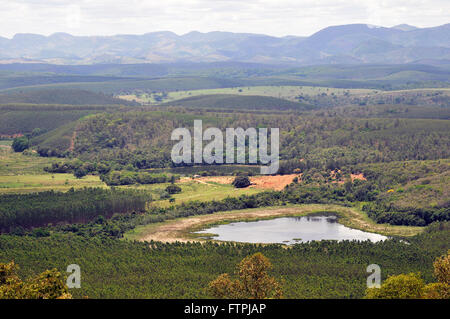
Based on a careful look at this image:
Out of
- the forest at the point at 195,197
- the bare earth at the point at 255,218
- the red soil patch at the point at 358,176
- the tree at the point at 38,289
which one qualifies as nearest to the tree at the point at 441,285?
the forest at the point at 195,197

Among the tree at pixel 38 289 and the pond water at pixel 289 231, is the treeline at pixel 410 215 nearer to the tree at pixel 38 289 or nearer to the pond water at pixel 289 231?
the pond water at pixel 289 231

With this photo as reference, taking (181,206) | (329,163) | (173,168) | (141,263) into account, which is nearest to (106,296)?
(141,263)

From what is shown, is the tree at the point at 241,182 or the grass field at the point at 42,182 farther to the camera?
the tree at the point at 241,182

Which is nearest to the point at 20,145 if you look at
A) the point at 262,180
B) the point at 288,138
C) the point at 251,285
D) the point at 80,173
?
the point at 80,173

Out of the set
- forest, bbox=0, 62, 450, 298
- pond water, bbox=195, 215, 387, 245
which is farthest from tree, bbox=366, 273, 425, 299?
pond water, bbox=195, 215, 387, 245

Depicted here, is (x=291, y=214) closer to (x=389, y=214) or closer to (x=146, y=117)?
(x=389, y=214)

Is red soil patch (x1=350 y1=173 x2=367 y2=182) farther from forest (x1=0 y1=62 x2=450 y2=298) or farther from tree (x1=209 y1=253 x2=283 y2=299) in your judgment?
tree (x1=209 y1=253 x2=283 y2=299)

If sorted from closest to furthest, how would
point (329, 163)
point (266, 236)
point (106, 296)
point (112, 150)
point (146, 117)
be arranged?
point (106, 296) < point (266, 236) < point (329, 163) < point (112, 150) < point (146, 117)
